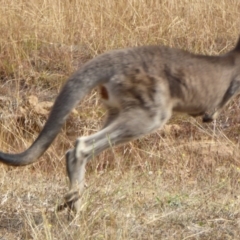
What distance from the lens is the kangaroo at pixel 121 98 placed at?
5.09m

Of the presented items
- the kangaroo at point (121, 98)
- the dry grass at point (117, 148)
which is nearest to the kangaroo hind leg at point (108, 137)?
the kangaroo at point (121, 98)

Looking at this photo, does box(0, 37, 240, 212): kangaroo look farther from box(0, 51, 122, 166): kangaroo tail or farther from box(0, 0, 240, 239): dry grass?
box(0, 0, 240, 239): dry grass

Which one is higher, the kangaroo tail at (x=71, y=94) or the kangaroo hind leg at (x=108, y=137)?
the kangaroo tail at (x=71, y=94)

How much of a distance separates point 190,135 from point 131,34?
1.72 meters

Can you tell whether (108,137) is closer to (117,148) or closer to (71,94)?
(71,94)

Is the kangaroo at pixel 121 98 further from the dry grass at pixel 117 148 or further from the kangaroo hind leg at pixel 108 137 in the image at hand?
the dry grass at pixel 117 148

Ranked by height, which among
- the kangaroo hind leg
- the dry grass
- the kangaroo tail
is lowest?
the dry grass

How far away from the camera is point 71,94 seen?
5.16 metres

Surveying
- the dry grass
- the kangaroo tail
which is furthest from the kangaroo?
the dry grass

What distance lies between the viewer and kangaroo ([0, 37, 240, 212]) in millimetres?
5094

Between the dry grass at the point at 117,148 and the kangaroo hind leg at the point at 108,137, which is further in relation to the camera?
the kangaroo hind leg at the point at 108,137

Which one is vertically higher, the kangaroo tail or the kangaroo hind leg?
the kangaroo tail

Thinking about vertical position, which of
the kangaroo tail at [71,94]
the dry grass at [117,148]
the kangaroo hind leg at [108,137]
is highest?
the kangaroo tail at [71,94]

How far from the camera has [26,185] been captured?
563 cm
